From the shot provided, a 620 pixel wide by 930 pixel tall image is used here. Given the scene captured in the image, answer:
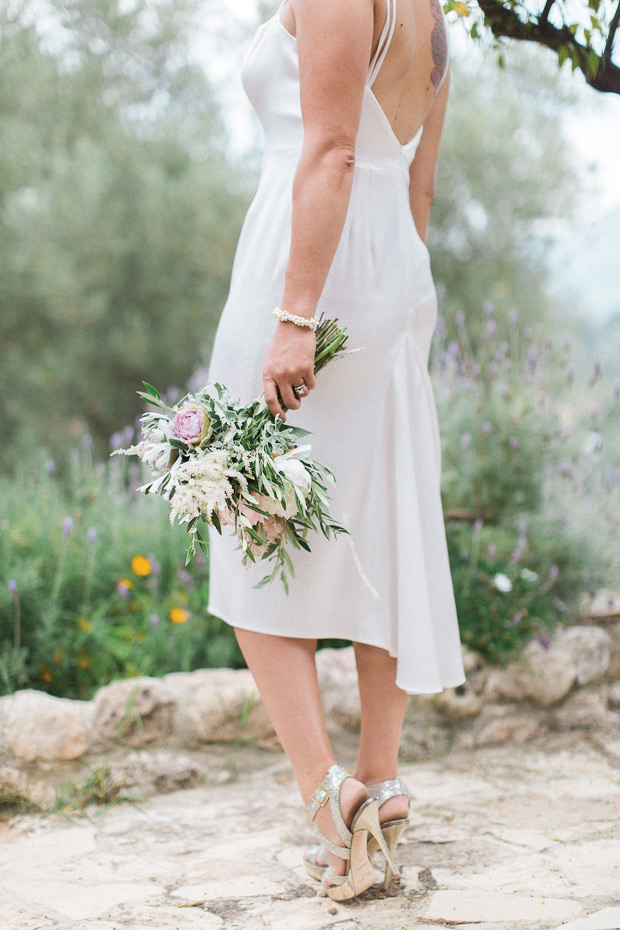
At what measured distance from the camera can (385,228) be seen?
183cm

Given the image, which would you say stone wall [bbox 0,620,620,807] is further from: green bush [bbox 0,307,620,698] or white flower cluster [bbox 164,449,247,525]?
white flower cluster [bbox 164,449,247,525]

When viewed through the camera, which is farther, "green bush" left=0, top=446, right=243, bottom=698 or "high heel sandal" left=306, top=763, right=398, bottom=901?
"green bush" left=0, top=446, right=243, bottom=698

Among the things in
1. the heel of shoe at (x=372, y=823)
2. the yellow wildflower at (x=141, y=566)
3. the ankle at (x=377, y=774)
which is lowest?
the heel of shoe at (x=372, y=823)

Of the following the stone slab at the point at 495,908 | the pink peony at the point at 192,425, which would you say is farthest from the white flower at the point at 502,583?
the pink peony at the point at 192,425

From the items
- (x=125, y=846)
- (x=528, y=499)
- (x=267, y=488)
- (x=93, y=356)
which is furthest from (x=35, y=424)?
(x=267, y=488)

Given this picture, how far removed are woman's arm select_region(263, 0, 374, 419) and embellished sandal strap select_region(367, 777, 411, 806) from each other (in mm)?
903

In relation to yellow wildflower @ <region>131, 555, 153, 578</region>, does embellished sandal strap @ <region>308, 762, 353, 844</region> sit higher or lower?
lower

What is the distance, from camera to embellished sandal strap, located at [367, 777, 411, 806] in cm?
181

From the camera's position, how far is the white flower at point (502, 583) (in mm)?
2855

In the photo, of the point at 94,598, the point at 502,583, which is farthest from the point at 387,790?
the point at 94,598

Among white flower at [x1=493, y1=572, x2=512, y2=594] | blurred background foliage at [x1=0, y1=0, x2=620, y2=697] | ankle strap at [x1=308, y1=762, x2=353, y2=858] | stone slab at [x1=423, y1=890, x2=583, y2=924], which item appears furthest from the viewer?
blurred background foliage at [x1=0, y1=0, x2=620, y2=697]

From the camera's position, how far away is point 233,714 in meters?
2.60

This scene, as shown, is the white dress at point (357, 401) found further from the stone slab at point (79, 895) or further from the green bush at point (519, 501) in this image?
the green bush at point (519, 501)

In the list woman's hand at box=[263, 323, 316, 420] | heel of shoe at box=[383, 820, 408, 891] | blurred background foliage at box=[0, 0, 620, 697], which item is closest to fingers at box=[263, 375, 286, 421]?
woman's hand at box=[263, 323, 316, 420]
